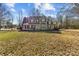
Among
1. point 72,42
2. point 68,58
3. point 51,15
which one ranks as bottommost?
point 68,58

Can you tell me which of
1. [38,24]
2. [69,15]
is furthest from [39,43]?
[69,15]

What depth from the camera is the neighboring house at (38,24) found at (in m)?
1.22

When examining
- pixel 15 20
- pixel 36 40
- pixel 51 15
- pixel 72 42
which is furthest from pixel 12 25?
pixel 72 42

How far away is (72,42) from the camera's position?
3.94 ft

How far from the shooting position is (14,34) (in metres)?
1.22

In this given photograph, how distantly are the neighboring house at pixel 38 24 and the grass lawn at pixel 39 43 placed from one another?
0.06m

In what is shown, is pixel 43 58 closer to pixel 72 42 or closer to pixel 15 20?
pixel 72 42

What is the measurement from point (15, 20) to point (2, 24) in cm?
13

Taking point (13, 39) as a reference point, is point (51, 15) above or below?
above

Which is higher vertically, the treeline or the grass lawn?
the treeline

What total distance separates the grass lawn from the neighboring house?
6 cm

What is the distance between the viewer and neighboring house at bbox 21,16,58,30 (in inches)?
48.2

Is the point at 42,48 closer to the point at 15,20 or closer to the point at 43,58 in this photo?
the point at 43,58

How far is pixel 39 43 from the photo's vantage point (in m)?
1.21
